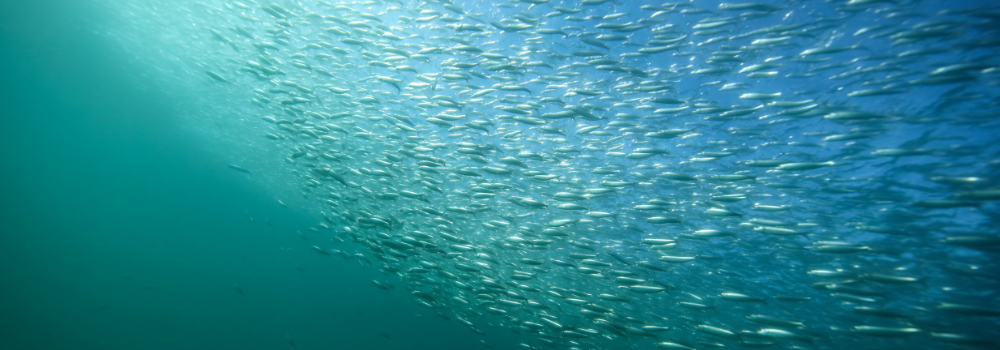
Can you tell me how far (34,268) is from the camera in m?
16.6

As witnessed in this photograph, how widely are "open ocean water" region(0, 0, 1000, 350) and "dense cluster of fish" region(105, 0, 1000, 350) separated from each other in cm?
5

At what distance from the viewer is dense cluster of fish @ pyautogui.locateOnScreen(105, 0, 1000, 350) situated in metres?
4.50

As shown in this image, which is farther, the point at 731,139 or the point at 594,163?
the point at 594,163

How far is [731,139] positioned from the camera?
6602mm

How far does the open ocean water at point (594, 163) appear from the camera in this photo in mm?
4777

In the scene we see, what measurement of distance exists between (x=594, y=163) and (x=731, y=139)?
109 inches

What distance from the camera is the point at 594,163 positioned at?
8297 millimetres

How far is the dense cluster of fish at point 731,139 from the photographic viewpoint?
4.50m

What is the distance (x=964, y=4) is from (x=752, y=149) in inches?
119

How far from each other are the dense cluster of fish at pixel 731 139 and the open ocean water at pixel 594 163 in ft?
0.18

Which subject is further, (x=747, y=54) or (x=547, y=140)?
(x=547, y=140)

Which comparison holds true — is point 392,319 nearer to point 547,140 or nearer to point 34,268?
point 34,268

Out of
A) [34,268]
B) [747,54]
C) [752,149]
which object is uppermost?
[747,54]

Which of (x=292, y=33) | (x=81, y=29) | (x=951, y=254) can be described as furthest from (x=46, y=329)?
(x=951, y=254)
